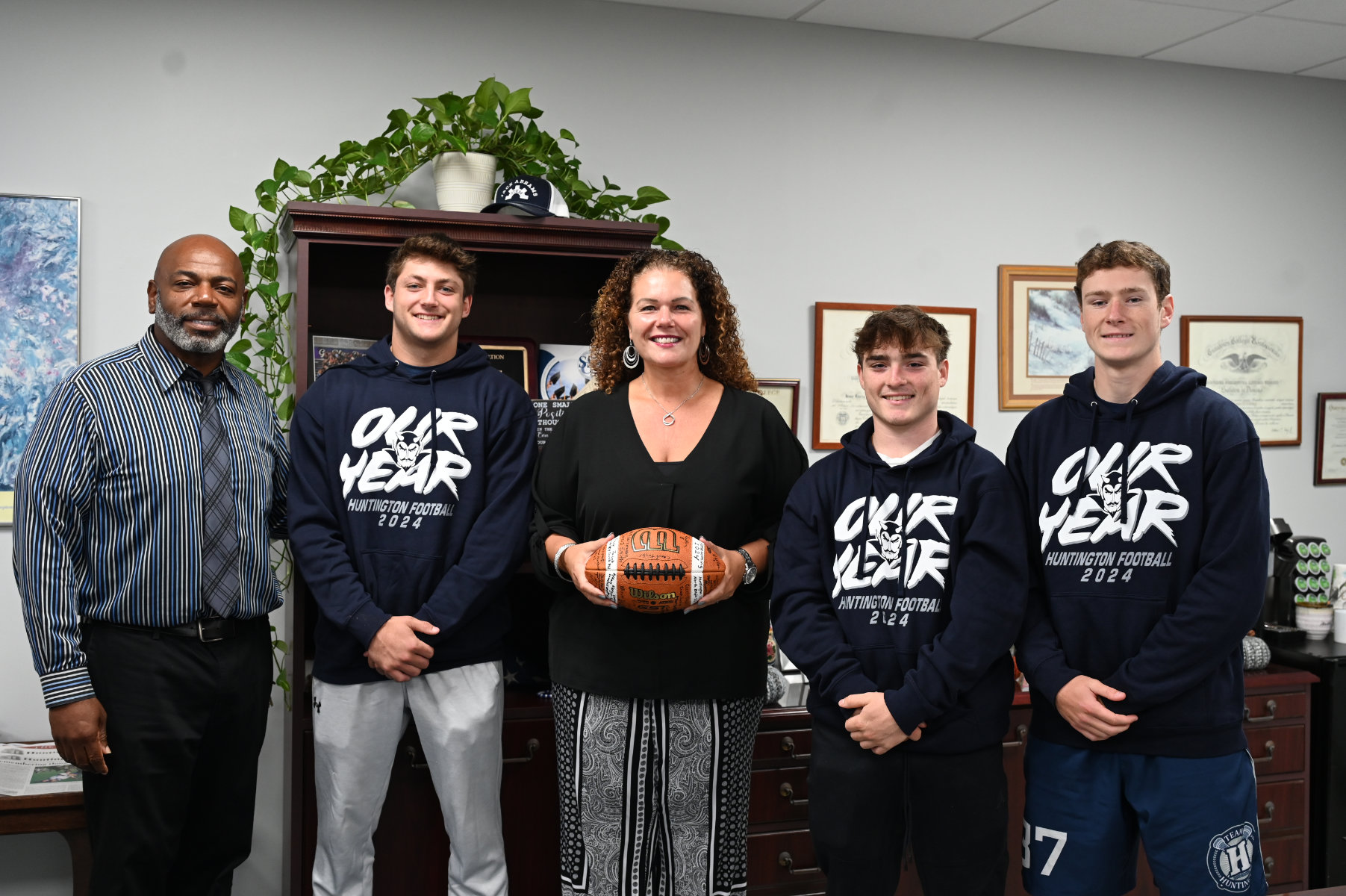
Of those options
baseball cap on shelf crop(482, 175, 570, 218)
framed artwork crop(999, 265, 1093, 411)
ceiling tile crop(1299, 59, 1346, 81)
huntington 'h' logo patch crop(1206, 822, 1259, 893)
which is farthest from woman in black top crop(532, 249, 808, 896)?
ceiling tile crop(1299, 59, 1346, 81)

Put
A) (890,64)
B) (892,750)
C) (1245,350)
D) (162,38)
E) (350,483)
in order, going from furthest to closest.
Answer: (1245,350), (890,64), (162,38), (350,483), (892,750)

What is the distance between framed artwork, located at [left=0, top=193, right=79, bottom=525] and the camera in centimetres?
258

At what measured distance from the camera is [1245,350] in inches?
140

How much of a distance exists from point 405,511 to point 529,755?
76 centimetres

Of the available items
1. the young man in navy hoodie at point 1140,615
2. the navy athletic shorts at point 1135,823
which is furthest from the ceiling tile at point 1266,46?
the navy athletic shorts at point 1135,823

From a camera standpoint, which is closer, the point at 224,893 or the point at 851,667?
the point at 851,667

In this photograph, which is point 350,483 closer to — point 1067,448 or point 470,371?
point 470,371

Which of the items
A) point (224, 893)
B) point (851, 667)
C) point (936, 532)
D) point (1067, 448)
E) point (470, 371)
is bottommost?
point (224, 893)

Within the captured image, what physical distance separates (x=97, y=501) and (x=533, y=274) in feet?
4.20

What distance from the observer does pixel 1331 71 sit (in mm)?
3551

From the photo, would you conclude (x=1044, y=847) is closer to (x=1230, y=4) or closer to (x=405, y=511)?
(x=405, y=511)

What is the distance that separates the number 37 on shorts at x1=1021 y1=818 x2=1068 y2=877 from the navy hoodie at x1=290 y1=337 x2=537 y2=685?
1128 millimetres

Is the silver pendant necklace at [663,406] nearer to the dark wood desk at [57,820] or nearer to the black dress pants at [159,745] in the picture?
the black dress pants at [159,745]

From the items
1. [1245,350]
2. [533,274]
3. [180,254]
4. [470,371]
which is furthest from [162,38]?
[1245,350]
